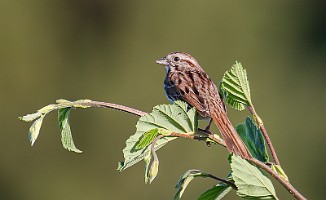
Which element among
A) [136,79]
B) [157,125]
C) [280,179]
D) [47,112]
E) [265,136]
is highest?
[136,79]

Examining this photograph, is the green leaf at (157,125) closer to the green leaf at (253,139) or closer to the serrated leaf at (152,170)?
the serrated leaf at (152,170)

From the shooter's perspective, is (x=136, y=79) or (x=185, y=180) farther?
(x=136, y=79)

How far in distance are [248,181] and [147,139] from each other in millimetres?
260

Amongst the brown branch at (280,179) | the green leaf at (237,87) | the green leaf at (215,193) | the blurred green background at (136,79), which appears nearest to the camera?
the brown branch at (280,179)

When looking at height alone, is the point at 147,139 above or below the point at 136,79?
below

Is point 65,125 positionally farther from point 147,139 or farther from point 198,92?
point 198,92

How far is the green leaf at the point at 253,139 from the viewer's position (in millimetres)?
2364

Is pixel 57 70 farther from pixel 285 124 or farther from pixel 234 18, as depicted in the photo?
pixel 285 124

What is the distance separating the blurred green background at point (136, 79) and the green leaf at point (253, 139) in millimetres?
9765

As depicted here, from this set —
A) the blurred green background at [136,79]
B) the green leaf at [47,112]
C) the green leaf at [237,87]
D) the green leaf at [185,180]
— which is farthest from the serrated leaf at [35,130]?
the blurred green background at [136,79]

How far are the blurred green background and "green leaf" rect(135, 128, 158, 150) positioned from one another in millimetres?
10051

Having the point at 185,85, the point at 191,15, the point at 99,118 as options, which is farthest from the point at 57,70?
the point at 185,85

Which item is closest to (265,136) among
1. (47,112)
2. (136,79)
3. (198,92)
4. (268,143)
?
(268,143)

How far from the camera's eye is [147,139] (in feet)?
7.22
